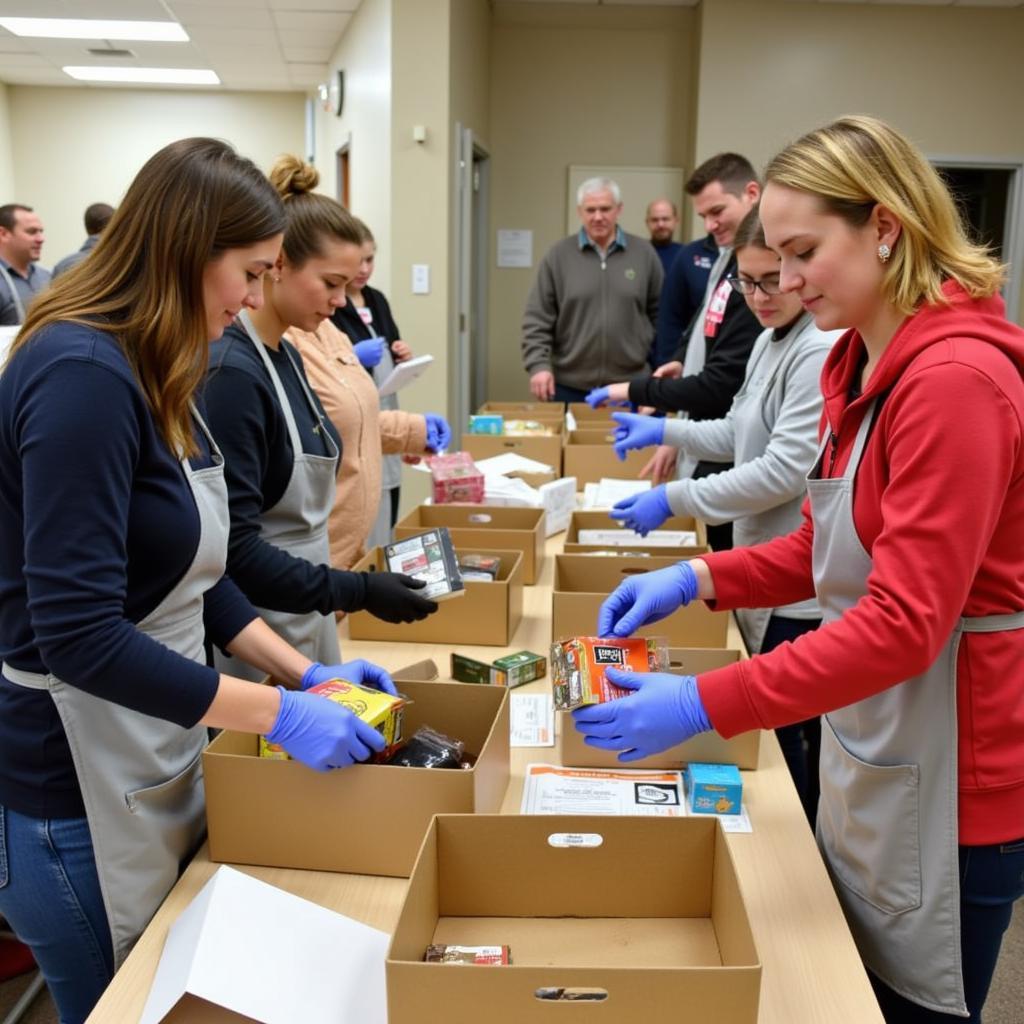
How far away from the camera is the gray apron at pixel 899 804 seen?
1.14 meters

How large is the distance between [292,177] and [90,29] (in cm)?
605

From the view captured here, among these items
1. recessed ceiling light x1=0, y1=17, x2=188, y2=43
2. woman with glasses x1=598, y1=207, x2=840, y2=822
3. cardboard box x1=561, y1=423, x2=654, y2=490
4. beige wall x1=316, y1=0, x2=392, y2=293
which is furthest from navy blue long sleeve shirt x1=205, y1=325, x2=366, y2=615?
recessed ceiling light x1=0, y1=17, x2=188, y2=43

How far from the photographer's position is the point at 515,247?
6977mm

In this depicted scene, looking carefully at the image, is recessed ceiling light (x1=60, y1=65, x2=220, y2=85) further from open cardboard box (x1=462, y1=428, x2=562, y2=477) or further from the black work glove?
the black work glove

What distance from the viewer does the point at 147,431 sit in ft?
3.61

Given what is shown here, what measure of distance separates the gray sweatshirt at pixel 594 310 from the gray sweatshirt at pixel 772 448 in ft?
8.32

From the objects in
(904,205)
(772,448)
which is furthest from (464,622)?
(904,205)

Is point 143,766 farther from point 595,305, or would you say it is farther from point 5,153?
point 5,153

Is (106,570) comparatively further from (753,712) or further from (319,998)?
(753,712)

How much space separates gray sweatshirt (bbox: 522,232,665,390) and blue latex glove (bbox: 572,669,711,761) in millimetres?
3591

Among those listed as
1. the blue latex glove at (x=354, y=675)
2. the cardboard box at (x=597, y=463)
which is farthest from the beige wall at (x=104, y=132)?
the blue latex glove at (x=354, y=675)

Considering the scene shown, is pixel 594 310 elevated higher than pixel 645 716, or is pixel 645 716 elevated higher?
pixel 594 310

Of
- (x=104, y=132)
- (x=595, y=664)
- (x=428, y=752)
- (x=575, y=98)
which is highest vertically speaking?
(x=104, y=132)

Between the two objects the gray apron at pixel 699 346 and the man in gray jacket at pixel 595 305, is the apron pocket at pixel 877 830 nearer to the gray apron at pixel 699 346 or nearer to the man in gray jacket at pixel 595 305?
the gray apron at pixel 699 346
